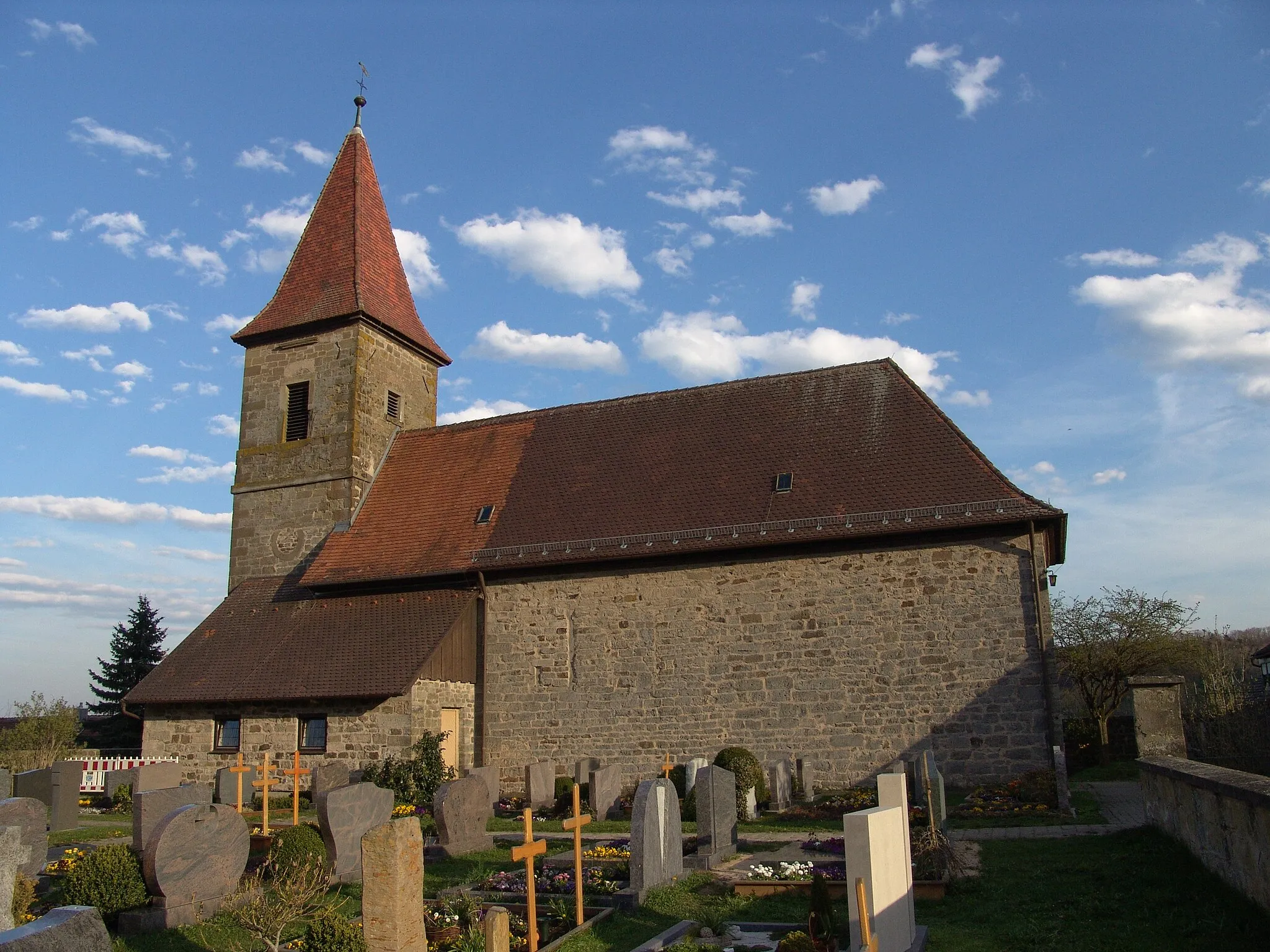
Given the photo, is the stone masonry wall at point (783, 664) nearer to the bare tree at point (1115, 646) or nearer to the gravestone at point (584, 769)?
the gravestone at point (584, 769)

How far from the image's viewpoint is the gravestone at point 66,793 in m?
15.1

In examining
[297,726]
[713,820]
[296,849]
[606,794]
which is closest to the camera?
[296,849]

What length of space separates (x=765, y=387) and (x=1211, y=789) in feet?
42.9

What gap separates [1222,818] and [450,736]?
1313 cm

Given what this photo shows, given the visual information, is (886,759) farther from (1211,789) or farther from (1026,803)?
(1211,789)

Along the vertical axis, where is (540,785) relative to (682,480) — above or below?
below

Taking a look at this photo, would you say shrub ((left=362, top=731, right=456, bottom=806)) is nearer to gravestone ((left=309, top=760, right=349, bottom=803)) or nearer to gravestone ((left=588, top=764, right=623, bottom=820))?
gravestone ((left=309, top=760, right=349, bottom=803))

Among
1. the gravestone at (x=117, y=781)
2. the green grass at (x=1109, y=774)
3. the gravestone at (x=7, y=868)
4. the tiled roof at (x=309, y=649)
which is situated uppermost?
the tiled roof at (x=309, y=649)

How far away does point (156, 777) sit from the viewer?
574 inches

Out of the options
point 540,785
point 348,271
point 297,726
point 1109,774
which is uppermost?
point 348,271

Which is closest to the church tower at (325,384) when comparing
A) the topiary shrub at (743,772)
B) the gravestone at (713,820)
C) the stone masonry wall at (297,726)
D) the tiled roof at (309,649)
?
the tiled roof at (309,649)

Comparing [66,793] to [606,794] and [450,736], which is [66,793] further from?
[606,794]

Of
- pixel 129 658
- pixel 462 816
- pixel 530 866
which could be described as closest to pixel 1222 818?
pixel 530 866

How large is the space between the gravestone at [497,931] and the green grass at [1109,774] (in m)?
17.4
